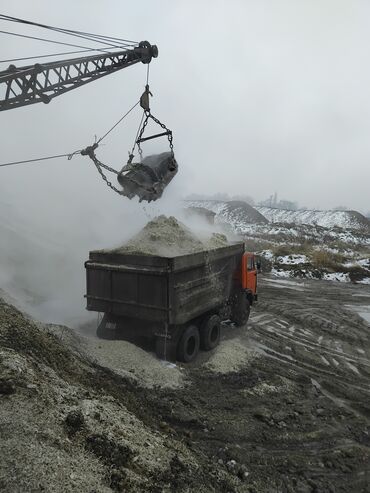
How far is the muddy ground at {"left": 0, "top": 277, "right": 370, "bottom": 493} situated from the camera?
3.81m

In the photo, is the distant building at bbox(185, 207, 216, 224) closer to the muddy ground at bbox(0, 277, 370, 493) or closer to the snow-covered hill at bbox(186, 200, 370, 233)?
the muddy ground at bbox(0, 277, 370, 493)

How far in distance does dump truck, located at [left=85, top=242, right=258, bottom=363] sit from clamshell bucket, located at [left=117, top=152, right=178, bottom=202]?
2605 mm

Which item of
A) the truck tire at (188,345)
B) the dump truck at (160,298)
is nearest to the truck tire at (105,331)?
the dump truck at (160,298)

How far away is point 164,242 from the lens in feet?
28.2

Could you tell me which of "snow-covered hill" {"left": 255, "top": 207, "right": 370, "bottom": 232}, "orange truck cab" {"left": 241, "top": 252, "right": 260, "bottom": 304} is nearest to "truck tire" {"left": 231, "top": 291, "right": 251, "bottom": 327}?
"orange truck cab" {"left": 241, "top": 252, "right": 260, "bottom": 304}

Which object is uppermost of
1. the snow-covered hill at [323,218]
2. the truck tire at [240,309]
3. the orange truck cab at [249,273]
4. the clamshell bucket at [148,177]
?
the clamshell bucket at [148,177]

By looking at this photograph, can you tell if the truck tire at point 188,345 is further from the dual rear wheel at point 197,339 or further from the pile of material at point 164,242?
the pile of material at point 164,242

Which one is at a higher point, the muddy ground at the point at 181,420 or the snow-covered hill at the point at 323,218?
the muddy ground at the point at 181,420

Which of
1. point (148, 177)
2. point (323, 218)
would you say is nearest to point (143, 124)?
point (148, 177)

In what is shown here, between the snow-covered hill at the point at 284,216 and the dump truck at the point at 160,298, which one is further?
the snow-covered hill at the point at 284,216

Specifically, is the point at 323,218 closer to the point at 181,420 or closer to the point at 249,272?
the point at 249,272

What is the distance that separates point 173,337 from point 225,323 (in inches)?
156

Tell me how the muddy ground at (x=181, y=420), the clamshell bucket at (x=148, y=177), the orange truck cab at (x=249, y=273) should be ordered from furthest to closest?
the orange truck cab at (x=249, y=273) < the clamshell bucket at (x=148, y=177) < the muddy ground at (x=181, y=420)

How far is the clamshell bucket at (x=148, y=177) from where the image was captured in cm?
1047
